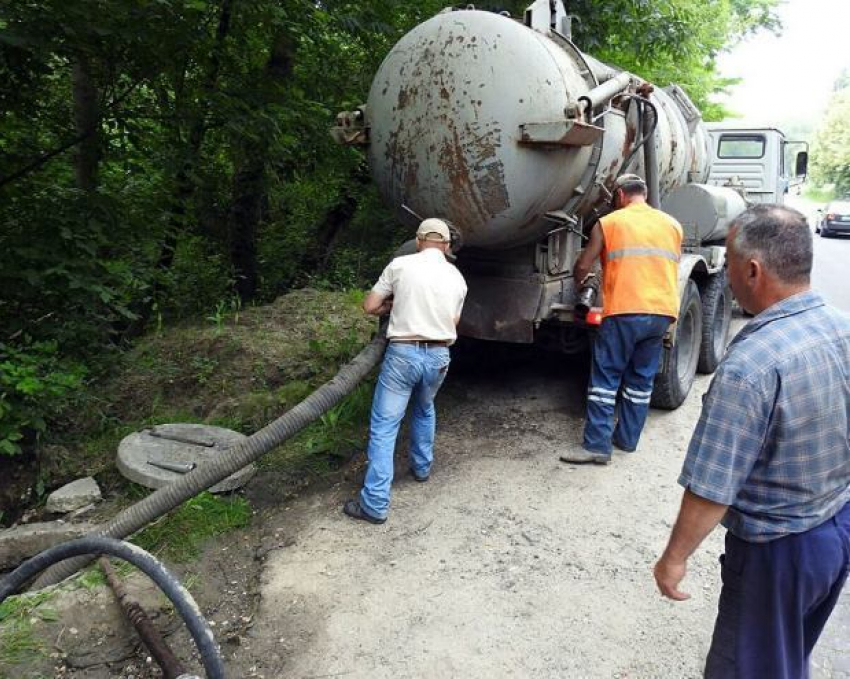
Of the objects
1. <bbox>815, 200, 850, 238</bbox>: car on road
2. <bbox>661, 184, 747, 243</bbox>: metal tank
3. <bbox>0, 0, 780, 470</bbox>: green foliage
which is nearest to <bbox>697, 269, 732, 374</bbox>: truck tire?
<bbox>661, 184, 747, 243</bbox>: metal tank

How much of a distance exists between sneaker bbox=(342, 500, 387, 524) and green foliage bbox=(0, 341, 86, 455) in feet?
6.51

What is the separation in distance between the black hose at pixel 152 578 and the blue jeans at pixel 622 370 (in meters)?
2.71

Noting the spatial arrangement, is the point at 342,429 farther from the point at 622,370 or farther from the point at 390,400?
the point at 622,370

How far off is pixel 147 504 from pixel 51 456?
1.94m

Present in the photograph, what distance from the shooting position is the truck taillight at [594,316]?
176 inches

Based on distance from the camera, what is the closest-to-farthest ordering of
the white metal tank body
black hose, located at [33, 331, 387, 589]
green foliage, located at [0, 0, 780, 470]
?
black hose, located at [33, 331, 387, 589] → the white metal tank body → green foliage, located at [0, 0, 780, 470]

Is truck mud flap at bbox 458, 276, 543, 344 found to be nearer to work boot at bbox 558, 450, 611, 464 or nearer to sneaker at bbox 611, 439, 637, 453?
work boot at bbox 558, 450, 611, 464

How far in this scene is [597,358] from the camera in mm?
4461

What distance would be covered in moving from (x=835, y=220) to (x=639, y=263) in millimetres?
20125

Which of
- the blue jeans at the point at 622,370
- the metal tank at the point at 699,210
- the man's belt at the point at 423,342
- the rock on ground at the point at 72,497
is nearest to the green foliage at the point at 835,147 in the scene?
the metal tank at the point at 699,210

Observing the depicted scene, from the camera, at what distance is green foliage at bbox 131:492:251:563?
142 inches

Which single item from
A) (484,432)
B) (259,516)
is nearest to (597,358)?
(484,432)

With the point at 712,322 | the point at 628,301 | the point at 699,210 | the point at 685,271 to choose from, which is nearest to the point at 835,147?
the point at 699,210

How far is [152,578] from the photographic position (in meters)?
2.53
